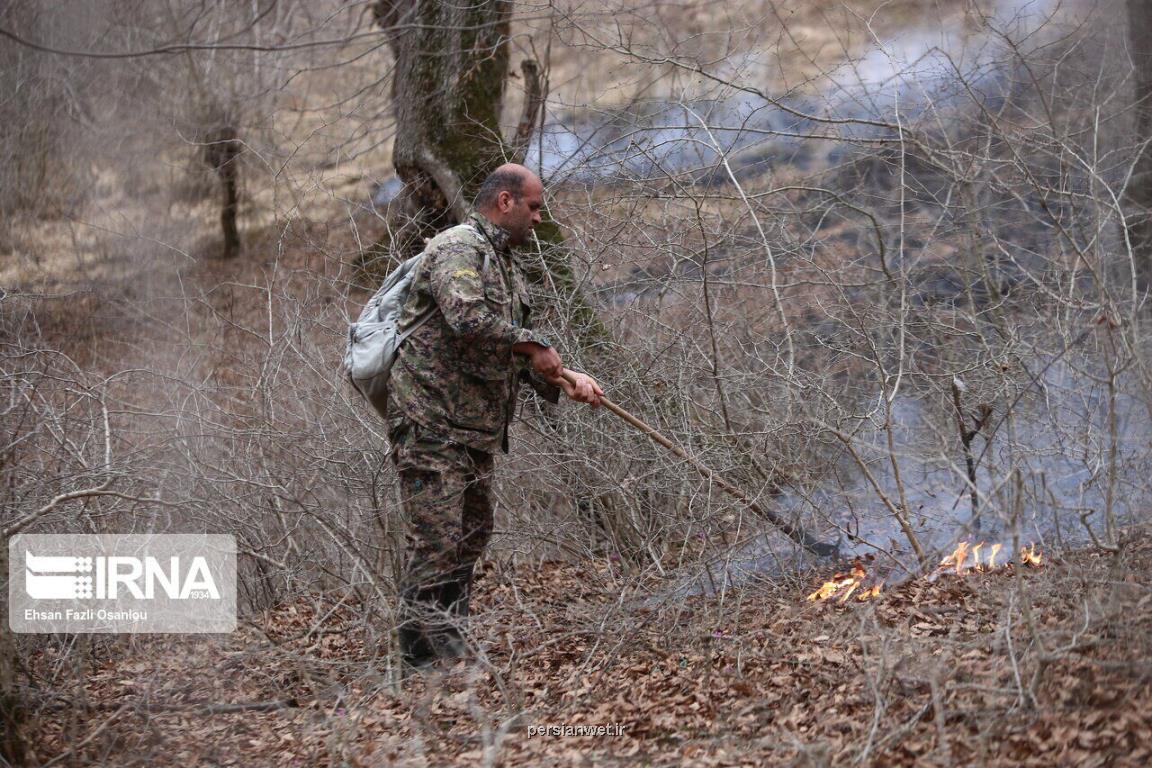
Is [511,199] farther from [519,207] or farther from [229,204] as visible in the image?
[229,204]

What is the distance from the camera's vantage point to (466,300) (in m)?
4.31

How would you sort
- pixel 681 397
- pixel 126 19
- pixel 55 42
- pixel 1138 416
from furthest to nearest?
pixel 126 19, pixel 55 42, pixel 681 397, pixel 1138 416

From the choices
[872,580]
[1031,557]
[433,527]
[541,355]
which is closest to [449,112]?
[541,355]

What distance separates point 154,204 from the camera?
48.8 ft

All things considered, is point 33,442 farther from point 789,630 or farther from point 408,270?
point 789,630

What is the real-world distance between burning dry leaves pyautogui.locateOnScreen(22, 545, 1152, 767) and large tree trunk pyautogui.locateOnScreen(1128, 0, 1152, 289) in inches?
143

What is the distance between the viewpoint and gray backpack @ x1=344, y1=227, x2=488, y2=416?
4539 millimetres

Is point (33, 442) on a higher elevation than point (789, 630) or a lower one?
higher

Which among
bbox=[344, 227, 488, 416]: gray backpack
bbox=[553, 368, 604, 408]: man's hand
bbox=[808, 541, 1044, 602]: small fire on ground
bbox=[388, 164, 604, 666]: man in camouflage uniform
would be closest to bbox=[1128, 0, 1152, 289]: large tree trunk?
bbox=[808, 541, 1044, 602]: small fire on ground

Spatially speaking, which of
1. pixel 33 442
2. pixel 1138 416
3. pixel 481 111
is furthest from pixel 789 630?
pixel 481 111

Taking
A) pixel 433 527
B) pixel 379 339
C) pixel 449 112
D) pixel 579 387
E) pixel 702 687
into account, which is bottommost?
pixel 702 687

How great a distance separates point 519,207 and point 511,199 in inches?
1.8

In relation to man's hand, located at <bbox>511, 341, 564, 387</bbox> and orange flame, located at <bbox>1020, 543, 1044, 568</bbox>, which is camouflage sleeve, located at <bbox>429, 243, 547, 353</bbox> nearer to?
man's hand, located at <bbox>511, 341, 564, 387</bbox>

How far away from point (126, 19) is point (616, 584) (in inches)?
194
